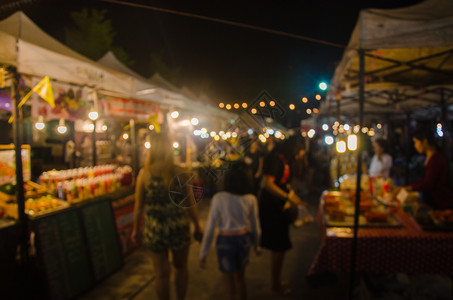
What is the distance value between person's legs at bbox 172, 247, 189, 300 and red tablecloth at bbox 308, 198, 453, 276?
1.39 metres

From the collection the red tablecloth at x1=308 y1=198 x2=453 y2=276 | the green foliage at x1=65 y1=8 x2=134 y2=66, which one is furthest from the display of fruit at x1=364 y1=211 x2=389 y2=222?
the green foliage at x1=65 y1=8 x2=134 y2=66

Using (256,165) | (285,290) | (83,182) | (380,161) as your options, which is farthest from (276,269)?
(256,165)

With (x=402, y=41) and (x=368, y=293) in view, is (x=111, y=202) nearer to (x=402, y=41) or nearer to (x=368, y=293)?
(x=368, y=293)

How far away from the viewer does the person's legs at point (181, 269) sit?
3107 mm

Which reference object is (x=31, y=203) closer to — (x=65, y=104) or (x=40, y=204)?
(x=40, y=204)

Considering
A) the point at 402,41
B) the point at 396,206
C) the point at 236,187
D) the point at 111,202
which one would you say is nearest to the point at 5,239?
the point at 111,202

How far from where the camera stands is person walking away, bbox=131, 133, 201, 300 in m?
3.02

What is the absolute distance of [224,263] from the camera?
2902mm

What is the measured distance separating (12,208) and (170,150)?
2422mm

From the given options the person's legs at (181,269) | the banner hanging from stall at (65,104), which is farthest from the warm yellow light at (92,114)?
the person's legs at (181,269)

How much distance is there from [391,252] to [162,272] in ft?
7.98

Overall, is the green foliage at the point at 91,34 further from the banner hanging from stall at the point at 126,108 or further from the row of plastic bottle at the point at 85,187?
the row of plastic bottle at the point at 85,187

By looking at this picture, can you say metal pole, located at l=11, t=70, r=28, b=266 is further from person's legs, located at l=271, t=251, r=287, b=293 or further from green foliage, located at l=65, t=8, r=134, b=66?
green foliage, located at l=65, t=8, r=134, b=66

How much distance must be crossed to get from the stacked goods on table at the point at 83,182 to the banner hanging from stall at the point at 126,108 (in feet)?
3.82
